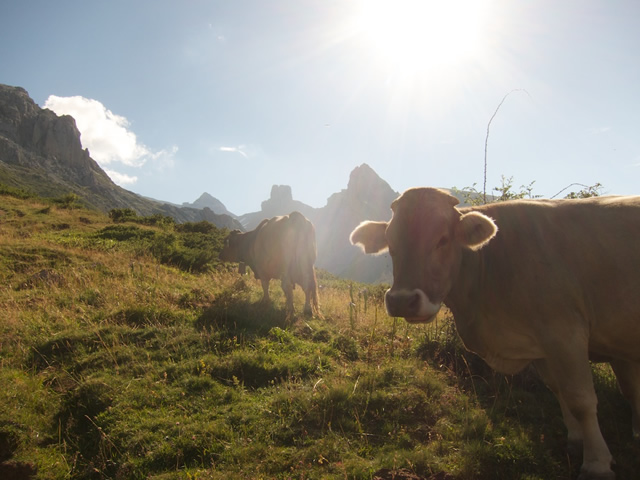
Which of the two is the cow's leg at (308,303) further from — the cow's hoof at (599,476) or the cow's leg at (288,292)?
the cow's hoof at (599,476)

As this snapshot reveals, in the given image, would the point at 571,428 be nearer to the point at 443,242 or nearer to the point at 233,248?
the point at 443,242

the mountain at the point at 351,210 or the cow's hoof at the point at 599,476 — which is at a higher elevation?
the mountain at the point at 351,210

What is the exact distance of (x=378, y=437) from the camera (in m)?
4.35

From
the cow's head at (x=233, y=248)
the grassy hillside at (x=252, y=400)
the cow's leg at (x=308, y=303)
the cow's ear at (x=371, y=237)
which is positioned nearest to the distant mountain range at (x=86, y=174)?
the cow's head at (x=233, y=248)

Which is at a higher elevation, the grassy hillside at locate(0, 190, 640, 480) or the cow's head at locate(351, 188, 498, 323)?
the cow's head at locate(351, 188, 498, 323)

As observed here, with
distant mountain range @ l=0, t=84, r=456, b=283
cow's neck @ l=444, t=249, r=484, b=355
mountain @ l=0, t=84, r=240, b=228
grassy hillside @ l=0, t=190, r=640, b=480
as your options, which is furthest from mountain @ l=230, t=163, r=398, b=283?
cow's neck @ l=444, t=249, r=484, b=355

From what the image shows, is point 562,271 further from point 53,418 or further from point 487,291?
point 53,418

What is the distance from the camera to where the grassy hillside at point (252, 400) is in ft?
13.0

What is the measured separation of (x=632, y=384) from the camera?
4.34 meters

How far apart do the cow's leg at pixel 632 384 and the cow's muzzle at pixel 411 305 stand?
8.55ft

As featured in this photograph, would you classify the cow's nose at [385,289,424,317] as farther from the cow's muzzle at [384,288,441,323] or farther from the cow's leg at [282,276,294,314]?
the cow's leg at [282,276,294,314]

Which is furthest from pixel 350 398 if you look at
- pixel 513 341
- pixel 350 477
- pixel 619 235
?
pixel 619 235

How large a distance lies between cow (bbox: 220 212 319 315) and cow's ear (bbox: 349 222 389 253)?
17.8 feet

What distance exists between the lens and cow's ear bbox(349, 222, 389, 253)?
463cm
